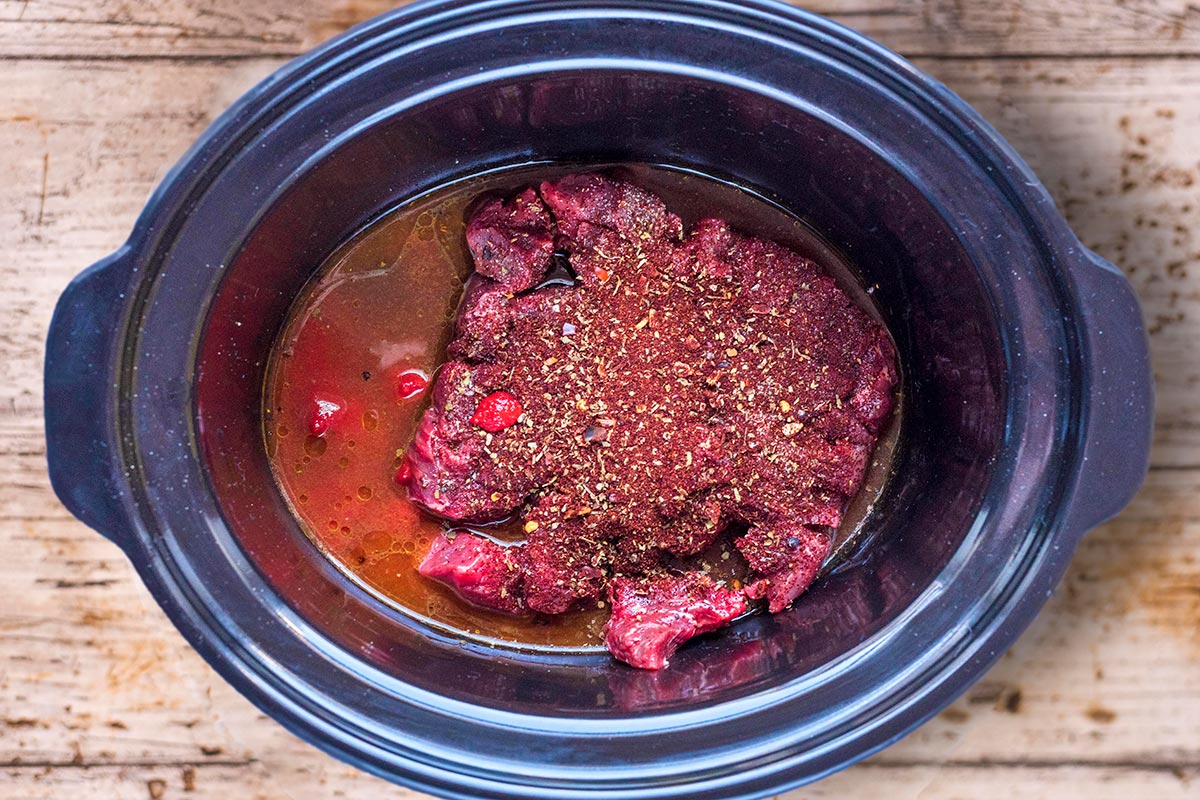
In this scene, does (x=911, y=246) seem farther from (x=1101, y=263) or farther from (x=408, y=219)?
(x=408, y=219)

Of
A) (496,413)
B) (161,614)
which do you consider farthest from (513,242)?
(161,614)

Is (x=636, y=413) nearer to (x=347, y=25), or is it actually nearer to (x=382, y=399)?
(x=382, y=399)

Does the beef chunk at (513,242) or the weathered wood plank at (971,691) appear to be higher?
the beef chunk at (513,242)

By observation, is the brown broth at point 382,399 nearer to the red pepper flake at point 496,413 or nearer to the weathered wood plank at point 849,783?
the red pepper flake at point 496,413

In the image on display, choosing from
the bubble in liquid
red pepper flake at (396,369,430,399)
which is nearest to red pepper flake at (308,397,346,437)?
red pepper flake at (396,369,430,399)

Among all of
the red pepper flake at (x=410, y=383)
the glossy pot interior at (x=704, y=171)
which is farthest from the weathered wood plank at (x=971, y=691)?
the red pepper flake at (x=410, y=383)

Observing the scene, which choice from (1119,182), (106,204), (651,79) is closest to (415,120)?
(651,79)
